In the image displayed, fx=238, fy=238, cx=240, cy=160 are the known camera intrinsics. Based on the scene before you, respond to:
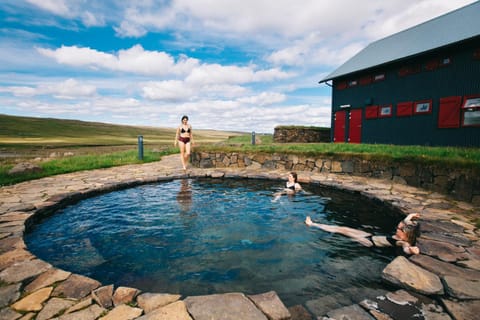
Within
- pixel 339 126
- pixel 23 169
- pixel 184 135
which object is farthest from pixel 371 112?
pixel 23 169

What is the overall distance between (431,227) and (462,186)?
246 cm

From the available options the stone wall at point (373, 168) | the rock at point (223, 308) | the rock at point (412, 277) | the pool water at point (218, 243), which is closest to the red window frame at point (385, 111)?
the stone wall at point (373, 168)

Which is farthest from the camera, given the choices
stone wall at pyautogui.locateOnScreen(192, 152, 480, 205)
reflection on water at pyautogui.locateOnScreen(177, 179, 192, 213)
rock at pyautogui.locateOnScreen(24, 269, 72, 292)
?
reflection on water at pyautogui.locateOnScreen(177, 179, 192, 213)

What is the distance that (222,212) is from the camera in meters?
5.14

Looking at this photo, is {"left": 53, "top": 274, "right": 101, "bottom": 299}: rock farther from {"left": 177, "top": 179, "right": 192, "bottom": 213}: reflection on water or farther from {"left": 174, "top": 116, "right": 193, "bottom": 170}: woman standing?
{"left": 174, "top": 116, "right": 193, "bottom": 170}: woman standing

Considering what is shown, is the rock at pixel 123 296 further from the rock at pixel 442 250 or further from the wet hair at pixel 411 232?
the wet hair at pixel 411 232

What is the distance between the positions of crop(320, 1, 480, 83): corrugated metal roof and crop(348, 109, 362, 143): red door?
2708 millimetres

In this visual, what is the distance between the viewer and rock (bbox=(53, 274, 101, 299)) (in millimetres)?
2150

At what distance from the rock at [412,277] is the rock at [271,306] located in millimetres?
1322

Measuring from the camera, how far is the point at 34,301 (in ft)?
6.71

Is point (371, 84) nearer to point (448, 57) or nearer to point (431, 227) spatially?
point (448, 57)

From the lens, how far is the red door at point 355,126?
15.5 meters

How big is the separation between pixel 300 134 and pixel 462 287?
17.6 metres

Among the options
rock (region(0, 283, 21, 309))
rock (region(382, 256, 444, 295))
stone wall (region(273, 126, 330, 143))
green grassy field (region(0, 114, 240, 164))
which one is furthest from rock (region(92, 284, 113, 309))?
stone wall (region(273, 126, 330, 143))
